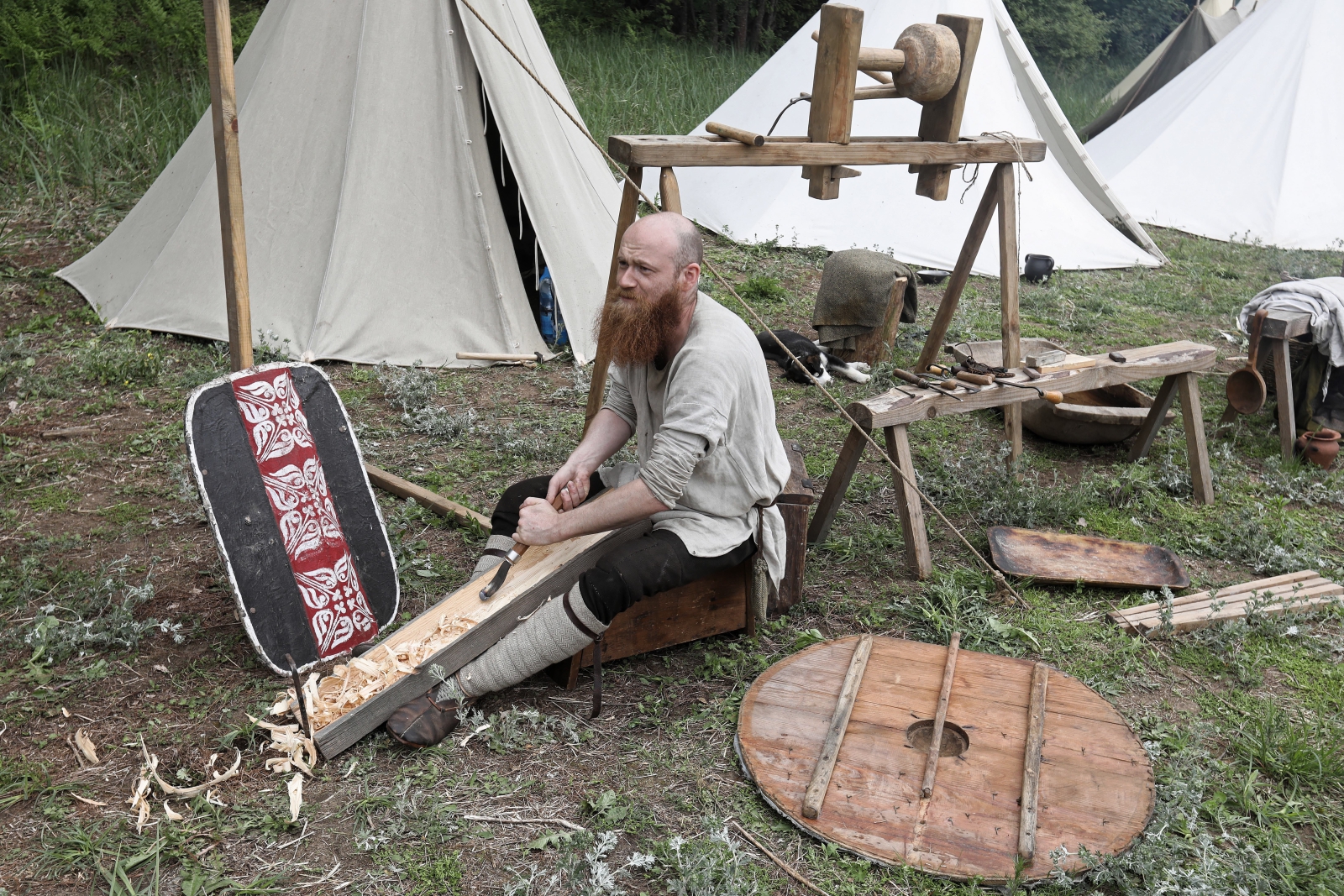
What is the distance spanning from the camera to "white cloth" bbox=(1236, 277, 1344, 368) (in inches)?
181

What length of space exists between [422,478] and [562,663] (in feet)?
5.28

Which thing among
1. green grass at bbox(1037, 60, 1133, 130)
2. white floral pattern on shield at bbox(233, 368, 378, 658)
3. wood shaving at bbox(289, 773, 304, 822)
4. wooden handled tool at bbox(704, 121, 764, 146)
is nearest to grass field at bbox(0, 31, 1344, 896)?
wood shaving at bbox(289, 773, 304, 822)

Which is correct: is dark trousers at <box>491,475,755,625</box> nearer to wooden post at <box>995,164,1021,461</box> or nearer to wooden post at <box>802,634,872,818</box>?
wooden post at <box>802,634,872,818</box>

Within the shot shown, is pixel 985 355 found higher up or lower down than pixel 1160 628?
higher up

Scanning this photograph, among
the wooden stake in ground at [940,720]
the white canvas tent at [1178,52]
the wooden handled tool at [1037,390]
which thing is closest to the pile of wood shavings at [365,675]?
the wooden stake in ground at [940,720]

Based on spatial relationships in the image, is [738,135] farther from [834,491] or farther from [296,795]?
[296,795]

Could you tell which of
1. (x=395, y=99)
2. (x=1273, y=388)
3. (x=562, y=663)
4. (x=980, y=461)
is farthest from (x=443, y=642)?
(x=1273, y=388)

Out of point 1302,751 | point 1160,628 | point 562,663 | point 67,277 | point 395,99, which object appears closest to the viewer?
point 1302,751

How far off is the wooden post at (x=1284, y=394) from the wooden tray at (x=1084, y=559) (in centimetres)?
139

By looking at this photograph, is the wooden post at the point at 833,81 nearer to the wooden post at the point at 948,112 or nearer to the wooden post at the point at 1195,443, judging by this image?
the wooden post at the point at 948,112

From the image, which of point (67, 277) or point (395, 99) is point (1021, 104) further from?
point (67, 277)

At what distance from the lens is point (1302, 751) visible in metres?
2.66

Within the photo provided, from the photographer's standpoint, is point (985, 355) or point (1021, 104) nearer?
point (985, 355)

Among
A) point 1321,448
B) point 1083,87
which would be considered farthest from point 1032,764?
point 1083,87
